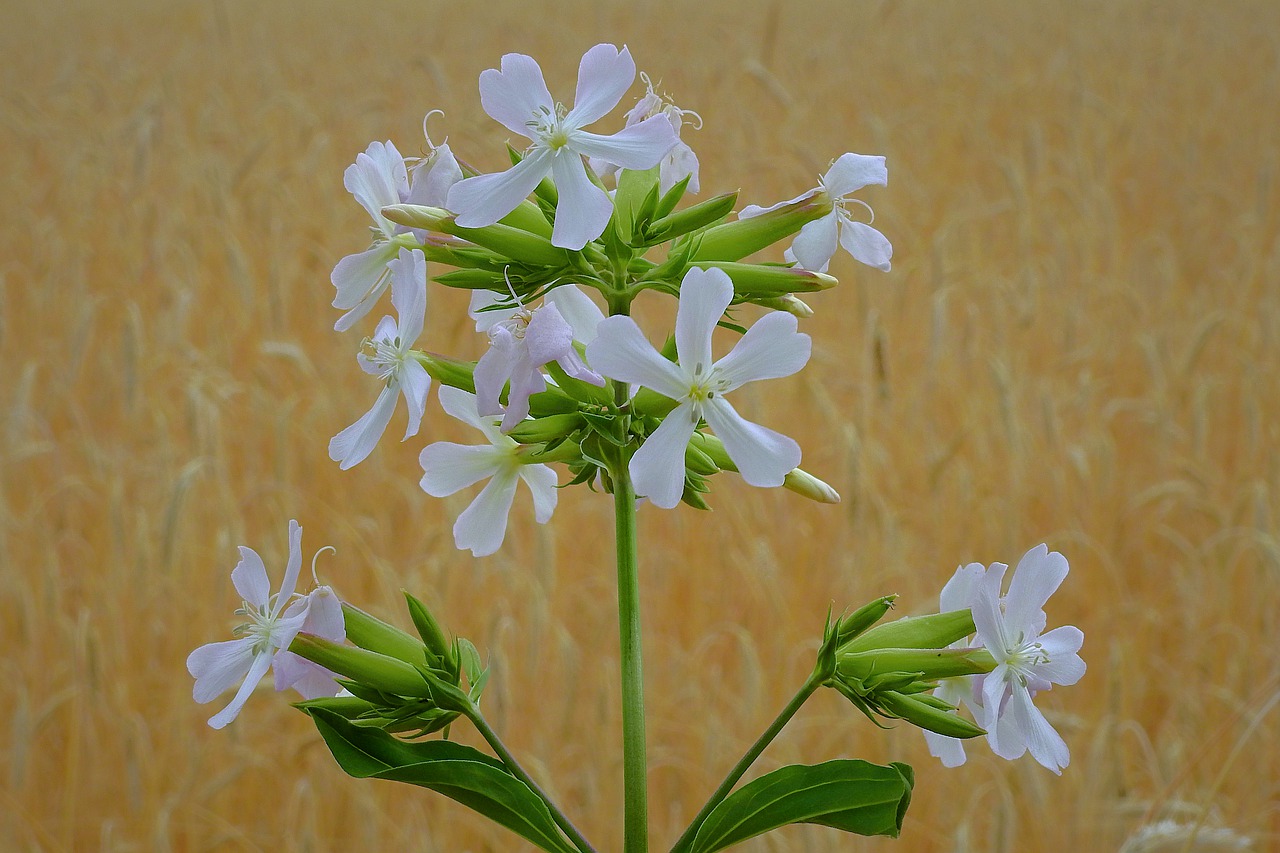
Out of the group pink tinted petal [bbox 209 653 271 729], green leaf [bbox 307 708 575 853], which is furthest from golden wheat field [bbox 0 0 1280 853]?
pink tinted petal [bbox 209 653 271 729]

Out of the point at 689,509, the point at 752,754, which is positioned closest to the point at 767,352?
the point at 752,754

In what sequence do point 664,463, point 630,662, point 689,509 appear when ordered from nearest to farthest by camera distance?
point 664,463
point 630,662
point 689,509

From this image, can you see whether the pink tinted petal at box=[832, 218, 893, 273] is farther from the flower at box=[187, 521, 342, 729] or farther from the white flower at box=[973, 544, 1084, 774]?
the flower at box=[187, 521, 342, 729]

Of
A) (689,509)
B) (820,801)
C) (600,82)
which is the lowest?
(820,801)

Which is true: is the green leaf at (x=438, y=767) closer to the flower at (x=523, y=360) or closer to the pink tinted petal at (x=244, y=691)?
the pink tinted petal at (x=244, y=691)

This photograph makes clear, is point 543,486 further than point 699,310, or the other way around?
point 543,486

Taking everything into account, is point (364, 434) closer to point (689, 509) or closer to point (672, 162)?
point (672, 162)

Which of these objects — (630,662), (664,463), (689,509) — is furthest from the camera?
(689,509)
